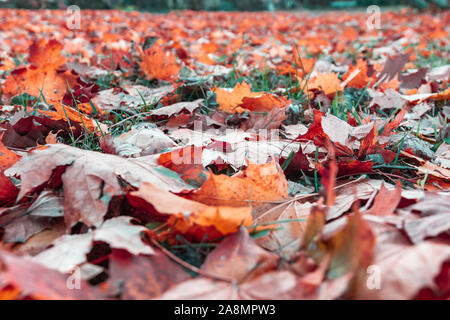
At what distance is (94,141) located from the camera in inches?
45.0

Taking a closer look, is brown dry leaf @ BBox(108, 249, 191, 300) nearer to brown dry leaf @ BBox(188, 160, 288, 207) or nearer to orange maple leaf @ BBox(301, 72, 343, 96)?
brown dry leaf @ BBox(188, 160, 288, 207)

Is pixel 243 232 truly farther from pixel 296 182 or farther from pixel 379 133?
pixel 379 133

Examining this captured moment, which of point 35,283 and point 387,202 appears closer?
point 35,283

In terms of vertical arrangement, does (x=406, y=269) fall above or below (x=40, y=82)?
below

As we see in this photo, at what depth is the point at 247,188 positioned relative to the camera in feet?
2.41

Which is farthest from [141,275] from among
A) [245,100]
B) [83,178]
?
[245,100]

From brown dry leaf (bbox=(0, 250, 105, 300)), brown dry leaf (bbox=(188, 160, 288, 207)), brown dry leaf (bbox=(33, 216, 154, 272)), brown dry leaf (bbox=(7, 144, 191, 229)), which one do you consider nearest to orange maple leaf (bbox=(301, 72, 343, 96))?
brown dry leaf (bbox=(188, 160, 288, 207))

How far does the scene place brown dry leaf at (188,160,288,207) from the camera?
27.8 inches

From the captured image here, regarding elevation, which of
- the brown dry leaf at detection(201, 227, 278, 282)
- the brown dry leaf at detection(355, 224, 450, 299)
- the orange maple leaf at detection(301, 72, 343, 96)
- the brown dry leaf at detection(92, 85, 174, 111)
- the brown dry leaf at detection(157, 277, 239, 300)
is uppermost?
the orange maple leaf at detection(301, 72, 343, 96)

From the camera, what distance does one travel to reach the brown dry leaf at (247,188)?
2.31 feet

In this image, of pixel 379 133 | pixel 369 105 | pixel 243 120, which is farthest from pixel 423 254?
pixel 369 105

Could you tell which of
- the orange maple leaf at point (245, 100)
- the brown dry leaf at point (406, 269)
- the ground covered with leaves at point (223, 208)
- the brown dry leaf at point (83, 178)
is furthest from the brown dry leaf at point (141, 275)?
the orange maple leaf at point (245, 100)

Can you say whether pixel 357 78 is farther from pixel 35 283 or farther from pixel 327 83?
pixel 35 283
